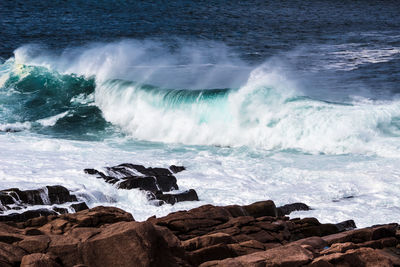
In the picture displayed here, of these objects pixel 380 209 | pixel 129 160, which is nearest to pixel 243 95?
pixel 129 160

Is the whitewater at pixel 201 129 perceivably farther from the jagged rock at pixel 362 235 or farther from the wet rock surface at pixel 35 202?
the jagged rock at pixel 362 235

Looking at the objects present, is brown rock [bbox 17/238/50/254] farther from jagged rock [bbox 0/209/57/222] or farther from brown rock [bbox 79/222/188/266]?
jagged rock [bbox 0/209/57/222]

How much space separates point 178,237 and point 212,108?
1329 cm

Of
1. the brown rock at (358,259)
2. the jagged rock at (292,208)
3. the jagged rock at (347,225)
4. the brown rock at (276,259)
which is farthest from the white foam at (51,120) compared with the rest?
the brown rock at (358,259)

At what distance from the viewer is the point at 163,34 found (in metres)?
36.3

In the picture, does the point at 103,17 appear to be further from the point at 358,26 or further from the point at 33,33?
the point at 358,26

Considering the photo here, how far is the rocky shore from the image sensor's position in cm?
655

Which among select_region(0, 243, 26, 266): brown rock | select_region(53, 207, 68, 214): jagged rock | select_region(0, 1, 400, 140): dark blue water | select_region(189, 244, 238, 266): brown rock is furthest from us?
select_region(0, 1, 400, 140): dark blue water

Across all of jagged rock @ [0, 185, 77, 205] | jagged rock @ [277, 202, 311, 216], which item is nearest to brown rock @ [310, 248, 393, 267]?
jagged rock @ [277, 202, 311, 216]

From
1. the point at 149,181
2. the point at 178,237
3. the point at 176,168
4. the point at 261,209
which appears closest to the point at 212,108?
the point at 176,168

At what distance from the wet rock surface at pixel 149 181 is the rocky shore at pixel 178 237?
0.05 m

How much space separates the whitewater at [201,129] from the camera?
1316cm

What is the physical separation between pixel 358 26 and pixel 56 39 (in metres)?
17.4

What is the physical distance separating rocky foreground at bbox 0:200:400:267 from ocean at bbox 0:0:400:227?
7.97ft
